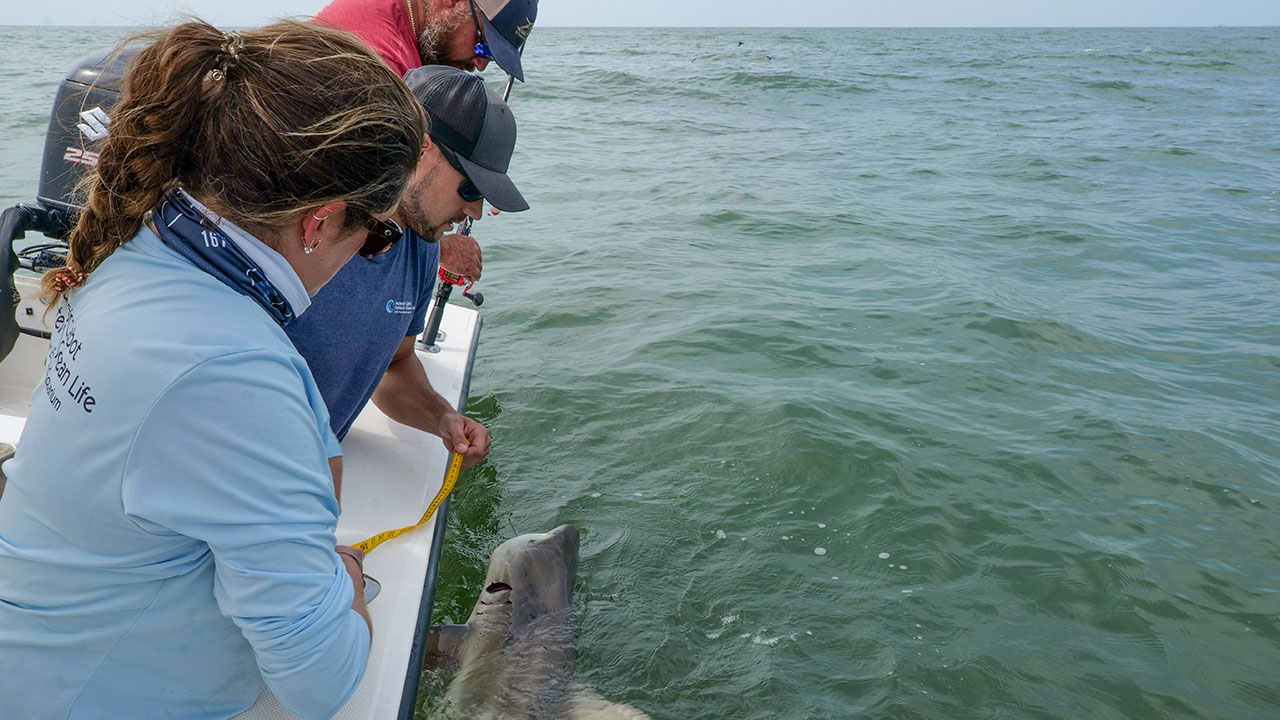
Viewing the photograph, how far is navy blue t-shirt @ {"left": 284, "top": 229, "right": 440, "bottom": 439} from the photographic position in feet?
8.57

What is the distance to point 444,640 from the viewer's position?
135 inches

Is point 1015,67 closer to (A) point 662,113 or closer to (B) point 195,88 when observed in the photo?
(A) point 662,113

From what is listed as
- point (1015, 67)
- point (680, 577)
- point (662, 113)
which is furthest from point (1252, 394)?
point (1015, 67)

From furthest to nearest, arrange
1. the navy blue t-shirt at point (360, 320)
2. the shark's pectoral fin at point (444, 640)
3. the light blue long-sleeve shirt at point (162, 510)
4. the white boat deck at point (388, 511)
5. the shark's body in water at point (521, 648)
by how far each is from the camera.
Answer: the shark's pectoral fin at point (444, 640), the shark's body in water at point (521, 648), the navy blue t-shirt at point (360, 320), the white boat deck at point (388, 511), the light blue long-sleeve shirt at point (162, 510)

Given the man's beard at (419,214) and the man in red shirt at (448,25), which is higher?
the man in red shirt at (448,25)

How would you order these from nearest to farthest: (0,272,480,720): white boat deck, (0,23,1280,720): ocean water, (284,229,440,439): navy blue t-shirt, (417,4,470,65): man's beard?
(0,272,480,720): white boat deck
(284,229,440,439): navy blue t-shirt
(417,4,470,65): man's beard
(0,23,1280,720): ocean water

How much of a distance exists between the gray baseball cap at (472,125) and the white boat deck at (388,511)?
3.88 ft

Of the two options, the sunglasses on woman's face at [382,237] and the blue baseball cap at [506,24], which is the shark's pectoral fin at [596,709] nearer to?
the sunglasses on woman's face at [382,237]

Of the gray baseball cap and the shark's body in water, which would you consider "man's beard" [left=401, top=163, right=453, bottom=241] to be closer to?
the gray baseball cap

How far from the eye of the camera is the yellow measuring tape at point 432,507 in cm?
292

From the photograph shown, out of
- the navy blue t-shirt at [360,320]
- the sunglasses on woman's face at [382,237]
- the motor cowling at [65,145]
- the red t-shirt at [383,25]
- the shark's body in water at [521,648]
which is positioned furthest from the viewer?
the red t-shirt at [383,25]

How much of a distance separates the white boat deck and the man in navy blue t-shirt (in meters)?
0.36

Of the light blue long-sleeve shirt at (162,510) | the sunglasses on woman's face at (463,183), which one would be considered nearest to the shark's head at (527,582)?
the sunglasses on woman's face at (463,183)

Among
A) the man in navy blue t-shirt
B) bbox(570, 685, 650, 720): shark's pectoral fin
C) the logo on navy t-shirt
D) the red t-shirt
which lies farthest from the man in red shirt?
bbox(570, 685, 650, 720): shark's pectoral fin
